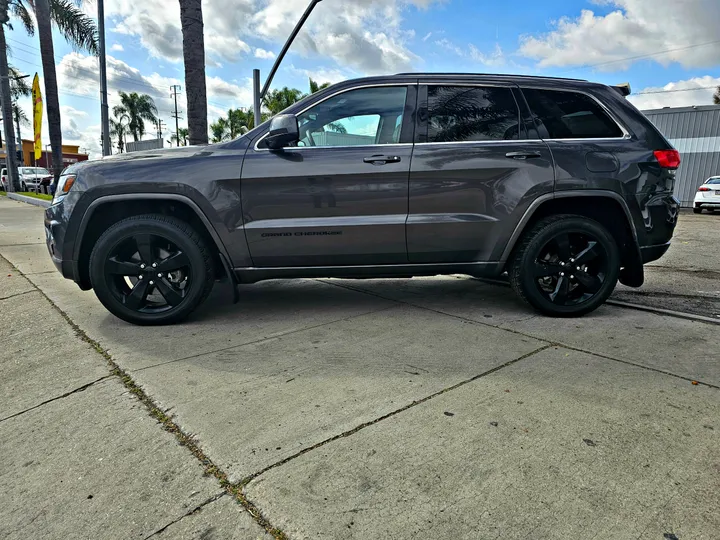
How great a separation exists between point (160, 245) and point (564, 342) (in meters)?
2.98

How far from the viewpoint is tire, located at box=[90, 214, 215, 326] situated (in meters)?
3.60

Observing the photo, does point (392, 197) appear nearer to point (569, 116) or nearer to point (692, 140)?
point (569, 116)

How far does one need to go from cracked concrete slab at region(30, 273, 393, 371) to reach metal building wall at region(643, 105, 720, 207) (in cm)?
2252

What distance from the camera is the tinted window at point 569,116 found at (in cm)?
375

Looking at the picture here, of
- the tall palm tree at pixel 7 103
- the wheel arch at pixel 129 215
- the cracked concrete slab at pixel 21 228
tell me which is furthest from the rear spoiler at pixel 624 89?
the tall palm tree at pixel 7 103

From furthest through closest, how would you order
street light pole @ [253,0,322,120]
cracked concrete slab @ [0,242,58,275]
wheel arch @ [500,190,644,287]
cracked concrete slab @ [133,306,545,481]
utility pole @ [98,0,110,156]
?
1. utility pole @ [98,0,110,156]
2. street light pole @ [253,0,322,120]
3. cracked concrete slab @ [0,242,58,275]
4. wheel arch @ [500,190,644,287]
5. cracked concrete slab @ [133,306,545,481]

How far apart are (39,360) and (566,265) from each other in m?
3.75

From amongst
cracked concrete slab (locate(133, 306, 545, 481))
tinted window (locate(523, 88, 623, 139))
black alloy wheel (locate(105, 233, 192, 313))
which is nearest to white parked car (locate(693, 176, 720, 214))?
tinted window (locate(523, 88, 623, 139))

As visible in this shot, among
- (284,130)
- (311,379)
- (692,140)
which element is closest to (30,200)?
(284,130)

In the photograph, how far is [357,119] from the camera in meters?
3.75

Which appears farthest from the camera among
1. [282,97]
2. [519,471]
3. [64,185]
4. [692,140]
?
[282,97]

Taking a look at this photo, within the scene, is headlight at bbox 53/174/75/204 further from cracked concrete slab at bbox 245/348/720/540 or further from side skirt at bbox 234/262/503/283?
cracked concrete slab at bbox 245/348/720/540

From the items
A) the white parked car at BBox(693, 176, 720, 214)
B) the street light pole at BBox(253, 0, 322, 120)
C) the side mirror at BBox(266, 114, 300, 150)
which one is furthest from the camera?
the white parked car at BBox(693, 176, 720, 214)

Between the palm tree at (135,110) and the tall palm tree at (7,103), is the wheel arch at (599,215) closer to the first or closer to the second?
the tall palm tree at (7,103)
